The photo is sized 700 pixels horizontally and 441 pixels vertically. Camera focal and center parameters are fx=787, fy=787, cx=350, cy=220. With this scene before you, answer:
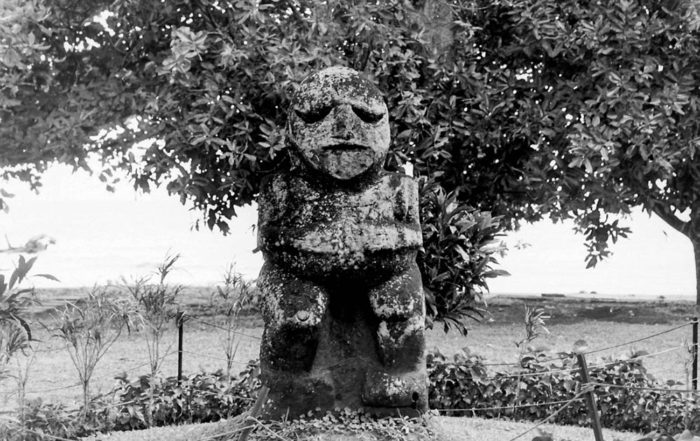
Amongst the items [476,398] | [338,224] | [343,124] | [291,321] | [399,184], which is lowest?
[476,398]

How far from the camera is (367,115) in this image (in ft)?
17.4

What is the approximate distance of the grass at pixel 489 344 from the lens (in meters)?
8.95

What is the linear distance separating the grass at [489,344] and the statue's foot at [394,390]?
75.5 inches

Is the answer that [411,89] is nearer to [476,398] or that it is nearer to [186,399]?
[476,398]

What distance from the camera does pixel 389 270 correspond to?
5.26 meters

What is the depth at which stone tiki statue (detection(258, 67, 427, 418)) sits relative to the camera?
16.9 ft

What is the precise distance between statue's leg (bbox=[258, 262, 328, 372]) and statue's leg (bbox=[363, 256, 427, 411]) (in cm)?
40

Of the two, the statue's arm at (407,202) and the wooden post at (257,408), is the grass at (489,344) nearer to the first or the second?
the wooden post at (257,408)

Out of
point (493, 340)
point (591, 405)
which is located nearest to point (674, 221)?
point (493, 340)

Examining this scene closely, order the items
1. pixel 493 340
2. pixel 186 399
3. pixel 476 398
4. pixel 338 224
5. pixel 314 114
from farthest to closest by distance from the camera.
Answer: pixel 493 340 < pixel 476 398 < pixel 186 399 < pixel 314 114 < pixel 338 224

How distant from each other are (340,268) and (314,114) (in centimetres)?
105

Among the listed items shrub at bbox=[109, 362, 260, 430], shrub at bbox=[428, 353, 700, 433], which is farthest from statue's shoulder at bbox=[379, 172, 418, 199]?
shrub at bbox=[109, 362, 260, 430]

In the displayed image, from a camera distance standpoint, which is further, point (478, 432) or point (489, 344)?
point (489, 344)

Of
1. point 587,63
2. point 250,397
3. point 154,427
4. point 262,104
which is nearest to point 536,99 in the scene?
point 587,63
